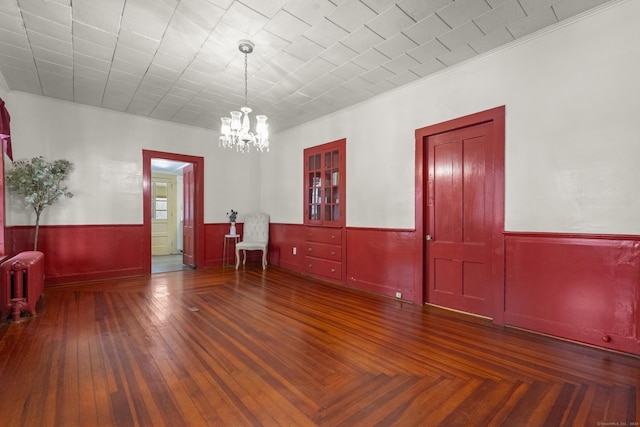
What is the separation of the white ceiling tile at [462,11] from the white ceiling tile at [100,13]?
2.85 meters

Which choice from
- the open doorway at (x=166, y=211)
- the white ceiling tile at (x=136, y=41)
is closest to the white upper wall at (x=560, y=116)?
the white ceiling tile at (x=136, y=41)

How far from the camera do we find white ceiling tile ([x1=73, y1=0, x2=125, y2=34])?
251 centimetres

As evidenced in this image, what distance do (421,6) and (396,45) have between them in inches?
23.1

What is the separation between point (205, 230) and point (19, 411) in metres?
4.70

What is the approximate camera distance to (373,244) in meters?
4.46

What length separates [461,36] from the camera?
2.96m

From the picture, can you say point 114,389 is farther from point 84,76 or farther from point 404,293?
point 84,76

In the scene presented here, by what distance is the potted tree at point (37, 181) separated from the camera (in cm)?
407

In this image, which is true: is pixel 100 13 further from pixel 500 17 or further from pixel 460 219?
pixel 460 219

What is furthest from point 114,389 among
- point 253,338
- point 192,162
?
point 192,162

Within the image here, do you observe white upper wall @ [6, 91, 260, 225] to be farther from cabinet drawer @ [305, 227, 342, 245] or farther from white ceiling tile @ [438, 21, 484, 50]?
white ceiling tile @ [438, 21, 484, 50]

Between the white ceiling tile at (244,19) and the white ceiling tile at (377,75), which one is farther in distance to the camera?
the white ceiling tile at (377,75)

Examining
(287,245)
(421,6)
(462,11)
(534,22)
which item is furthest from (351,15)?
(287,245)

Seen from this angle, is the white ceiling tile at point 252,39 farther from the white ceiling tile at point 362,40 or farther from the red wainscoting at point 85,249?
the red wainscoting at point 85,249
